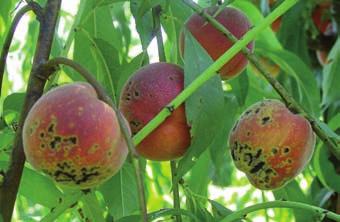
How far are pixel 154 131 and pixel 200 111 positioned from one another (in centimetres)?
5

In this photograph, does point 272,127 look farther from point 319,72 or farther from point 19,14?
point 319,72

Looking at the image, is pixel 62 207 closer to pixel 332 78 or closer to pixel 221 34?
pixel 221 34

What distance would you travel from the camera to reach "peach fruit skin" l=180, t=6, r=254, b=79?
0.79m

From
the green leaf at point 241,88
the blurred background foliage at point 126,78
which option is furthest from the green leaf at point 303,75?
the green leaf at point 241,88

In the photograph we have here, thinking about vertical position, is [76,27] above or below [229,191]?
above

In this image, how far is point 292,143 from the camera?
0.72m

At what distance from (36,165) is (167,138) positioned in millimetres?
145

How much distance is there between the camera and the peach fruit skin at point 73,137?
0.57 m

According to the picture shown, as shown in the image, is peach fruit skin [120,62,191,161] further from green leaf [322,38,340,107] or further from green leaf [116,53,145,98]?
green leaf [322,38,340,107]

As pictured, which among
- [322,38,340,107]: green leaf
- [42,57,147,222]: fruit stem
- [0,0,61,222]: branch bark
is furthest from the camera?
[322,38,340,107]: green leaf

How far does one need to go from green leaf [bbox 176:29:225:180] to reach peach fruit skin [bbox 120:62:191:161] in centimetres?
2

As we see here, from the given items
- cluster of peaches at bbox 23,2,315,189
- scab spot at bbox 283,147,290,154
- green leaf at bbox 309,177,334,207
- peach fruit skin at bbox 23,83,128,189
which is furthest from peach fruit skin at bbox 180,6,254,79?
green leaf at bbox 309,177,334,207

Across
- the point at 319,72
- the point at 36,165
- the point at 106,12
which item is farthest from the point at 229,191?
the point at 36,165

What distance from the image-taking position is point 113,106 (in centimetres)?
58
